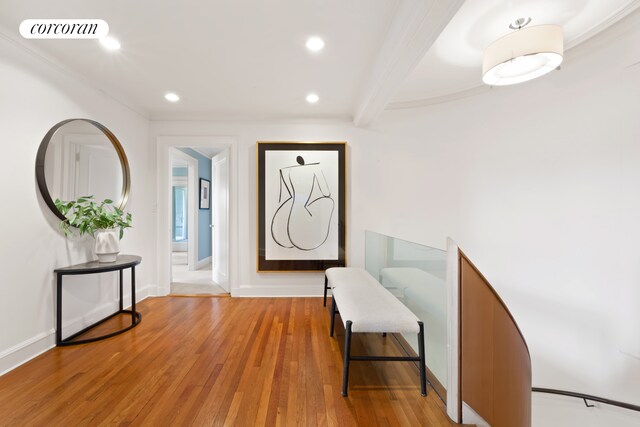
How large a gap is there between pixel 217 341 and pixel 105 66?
2.68 m

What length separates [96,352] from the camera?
2072 mm

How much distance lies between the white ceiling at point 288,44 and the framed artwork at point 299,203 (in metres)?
0.67

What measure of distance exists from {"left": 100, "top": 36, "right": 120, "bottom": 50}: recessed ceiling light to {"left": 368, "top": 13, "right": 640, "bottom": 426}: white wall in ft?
8.91

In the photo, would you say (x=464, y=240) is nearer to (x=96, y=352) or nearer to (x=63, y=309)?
(x=96, y=352)

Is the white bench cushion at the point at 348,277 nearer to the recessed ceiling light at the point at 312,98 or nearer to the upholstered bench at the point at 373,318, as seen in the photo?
the upholstered bench at the point at 373,318

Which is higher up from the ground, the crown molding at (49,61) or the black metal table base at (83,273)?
the crown molding at (49,61)

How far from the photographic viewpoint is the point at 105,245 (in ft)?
7.81

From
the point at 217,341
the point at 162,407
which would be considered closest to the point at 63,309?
the point at 217,341

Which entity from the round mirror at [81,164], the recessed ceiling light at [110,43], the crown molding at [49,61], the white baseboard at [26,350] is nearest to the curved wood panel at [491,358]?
the recessed ceiling light at [110,43]

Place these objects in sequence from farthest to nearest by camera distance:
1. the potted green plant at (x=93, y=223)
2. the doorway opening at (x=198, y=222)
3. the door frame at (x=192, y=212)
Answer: the door frame at (x=192, y=212)
the doorway opening at (x=198, y=222)
the potted green plant at (x=93, y=223)

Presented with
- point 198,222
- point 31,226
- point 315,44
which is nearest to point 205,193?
point 198,222

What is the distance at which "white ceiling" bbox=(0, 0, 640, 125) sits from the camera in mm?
1633

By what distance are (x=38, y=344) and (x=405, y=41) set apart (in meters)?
3.58

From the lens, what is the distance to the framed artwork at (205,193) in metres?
5.29
